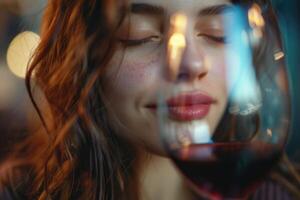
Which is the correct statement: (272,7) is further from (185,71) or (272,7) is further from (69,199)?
(69,199)

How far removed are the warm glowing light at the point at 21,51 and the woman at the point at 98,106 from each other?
0.02 metres

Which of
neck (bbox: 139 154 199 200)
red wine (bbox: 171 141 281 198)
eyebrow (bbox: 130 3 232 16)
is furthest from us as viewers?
neck (bbox: 139 154 199 200)

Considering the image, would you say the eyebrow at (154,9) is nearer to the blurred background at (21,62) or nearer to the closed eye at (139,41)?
the closed eye at (139,41)

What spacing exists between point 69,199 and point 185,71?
1.04 feet

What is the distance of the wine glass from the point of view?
0.74 meters

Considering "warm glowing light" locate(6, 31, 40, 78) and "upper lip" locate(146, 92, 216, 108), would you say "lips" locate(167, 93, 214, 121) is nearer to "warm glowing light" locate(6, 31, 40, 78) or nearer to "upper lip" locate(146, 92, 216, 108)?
"upper lip" locate(146, 92, 216, 108)

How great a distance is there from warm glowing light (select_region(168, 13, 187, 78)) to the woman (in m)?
0.02

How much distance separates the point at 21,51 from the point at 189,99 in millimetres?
333

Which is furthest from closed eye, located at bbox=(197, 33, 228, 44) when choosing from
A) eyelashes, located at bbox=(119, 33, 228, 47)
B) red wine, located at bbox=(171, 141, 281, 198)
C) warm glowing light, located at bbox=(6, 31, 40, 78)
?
warm glowing light, located at bbox=(6, 31, 40, 78)

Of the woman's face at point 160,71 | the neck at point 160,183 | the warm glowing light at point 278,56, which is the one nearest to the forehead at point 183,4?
the woman's face at point 160,71

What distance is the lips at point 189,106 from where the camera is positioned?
2.47ft

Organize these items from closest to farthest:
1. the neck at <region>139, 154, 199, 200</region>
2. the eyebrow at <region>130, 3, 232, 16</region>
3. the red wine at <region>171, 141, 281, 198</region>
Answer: the red wine at <region>171, 141, 281, 198</region>
the eyebrow at <region>130, 3, 232, 16</region>
the neck at <region>139, 154, 199, 200</region>

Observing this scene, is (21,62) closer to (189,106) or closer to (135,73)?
(135,73)

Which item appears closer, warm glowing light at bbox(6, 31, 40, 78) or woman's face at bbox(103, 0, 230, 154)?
woman's face at bbox(103, 0, 230, 154)
